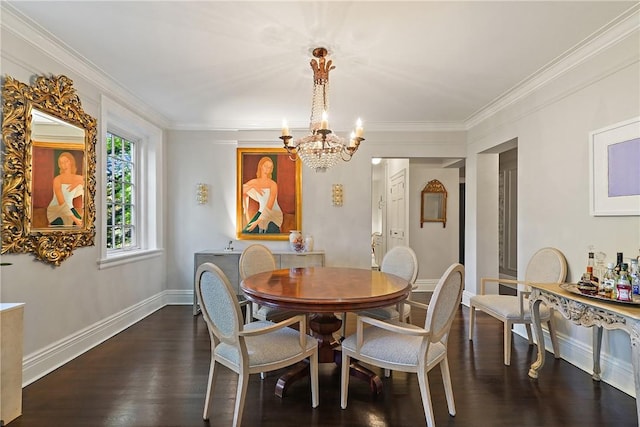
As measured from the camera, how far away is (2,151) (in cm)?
222

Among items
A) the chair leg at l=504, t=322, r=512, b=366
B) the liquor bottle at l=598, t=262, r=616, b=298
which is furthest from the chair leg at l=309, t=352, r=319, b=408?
the liquor bottle at l=598, t=262, r=616, b=298

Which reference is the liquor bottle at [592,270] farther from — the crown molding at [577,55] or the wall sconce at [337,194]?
the wall sconce at [337,194]

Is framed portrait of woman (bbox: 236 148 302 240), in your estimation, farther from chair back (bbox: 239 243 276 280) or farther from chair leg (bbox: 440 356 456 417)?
chair leg (bbox: 440 356 456 417)

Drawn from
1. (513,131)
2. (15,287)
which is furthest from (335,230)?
(15,287)

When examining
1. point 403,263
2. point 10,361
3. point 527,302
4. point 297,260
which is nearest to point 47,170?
point 10,361

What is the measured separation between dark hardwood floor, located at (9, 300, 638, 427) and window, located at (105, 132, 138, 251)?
1.40m

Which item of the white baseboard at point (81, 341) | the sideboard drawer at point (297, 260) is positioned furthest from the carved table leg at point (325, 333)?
the white baseboard at point (81, 341)

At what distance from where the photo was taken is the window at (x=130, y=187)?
11.9ft

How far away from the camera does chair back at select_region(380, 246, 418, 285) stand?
10.2 ft

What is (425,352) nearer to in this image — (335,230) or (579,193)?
(579,193)

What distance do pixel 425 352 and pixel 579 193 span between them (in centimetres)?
201

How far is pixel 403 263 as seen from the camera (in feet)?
10.6

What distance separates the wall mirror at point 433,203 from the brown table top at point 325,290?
10.2 feet

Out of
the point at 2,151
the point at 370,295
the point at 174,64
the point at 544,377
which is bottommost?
the point at 544,377
